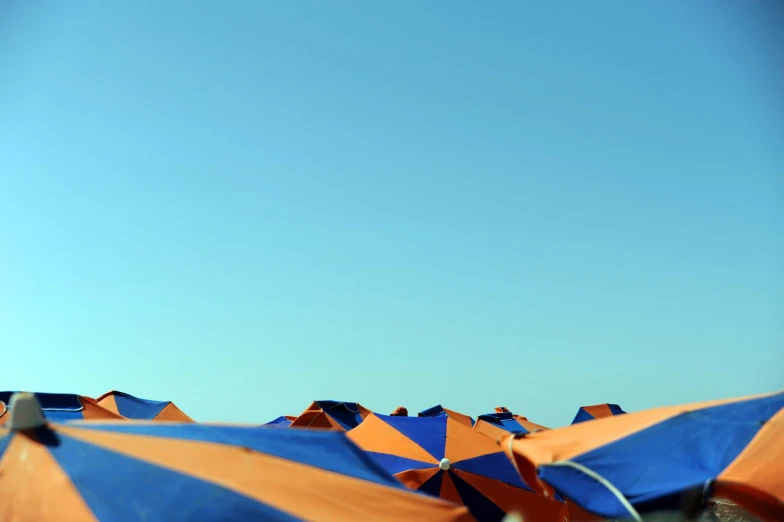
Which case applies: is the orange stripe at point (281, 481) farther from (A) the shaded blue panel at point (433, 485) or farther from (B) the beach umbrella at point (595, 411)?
(B) the beach umbrella at point (595, 411)

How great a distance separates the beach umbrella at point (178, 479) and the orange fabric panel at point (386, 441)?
167 inches

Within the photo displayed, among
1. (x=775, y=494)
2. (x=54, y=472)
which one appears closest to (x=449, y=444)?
(x=775, y=494)

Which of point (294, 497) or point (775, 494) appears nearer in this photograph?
point (294, 497)

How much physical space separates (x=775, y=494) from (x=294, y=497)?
281cm

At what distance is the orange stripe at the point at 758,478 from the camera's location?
4348 mm

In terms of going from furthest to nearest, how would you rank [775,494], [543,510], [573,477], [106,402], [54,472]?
1. [106,402]
2. [543,510]
3. [573,477]
4. [775,494]
5. [54,472]

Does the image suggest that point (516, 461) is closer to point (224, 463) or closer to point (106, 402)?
point (224, 463)

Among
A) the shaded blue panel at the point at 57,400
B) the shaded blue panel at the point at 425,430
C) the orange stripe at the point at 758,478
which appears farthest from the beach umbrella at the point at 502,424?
the orange stripe at the point at 758,478

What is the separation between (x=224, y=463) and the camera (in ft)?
12.7

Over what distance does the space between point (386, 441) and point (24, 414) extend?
5.72 meters

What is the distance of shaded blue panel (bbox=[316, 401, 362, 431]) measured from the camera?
15.9m

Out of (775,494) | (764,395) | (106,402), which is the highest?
(106,402)

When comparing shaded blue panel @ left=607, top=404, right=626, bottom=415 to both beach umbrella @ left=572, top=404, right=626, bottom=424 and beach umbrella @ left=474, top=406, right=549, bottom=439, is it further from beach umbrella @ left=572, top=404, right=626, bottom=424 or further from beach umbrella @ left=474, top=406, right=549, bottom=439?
beach umbrella @ left=474, top=406, right=549, bottom=439

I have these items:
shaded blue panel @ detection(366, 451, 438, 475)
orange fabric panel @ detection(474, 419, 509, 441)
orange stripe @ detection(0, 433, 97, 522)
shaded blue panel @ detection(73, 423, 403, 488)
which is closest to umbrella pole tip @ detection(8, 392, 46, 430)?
orange stripe @ detection(0, 433, 97, 522)
